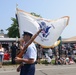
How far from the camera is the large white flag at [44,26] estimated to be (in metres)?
18.9

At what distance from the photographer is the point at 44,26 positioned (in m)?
19.4

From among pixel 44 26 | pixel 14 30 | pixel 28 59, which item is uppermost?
pixel 14 30

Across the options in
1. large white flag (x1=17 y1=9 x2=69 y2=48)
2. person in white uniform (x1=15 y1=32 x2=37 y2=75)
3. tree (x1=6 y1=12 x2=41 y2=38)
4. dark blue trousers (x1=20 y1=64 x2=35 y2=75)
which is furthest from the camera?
tree (x1=6 y1=12 x2=41 y2=38)

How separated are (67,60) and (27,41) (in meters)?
14.2

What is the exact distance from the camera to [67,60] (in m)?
19.4

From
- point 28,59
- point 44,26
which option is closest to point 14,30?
point 44,26

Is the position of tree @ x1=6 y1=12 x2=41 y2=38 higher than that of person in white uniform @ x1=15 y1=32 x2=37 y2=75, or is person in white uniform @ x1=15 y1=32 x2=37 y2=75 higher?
tree @ x1=6 y1=12 x2=41 y2=38

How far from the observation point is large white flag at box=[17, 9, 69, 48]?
1888 centimetres

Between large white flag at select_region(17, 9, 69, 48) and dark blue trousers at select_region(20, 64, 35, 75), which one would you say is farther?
large white flag at select_region(17, 9, 69, 48)

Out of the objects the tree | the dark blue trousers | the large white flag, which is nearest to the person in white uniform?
the dark blue trousers

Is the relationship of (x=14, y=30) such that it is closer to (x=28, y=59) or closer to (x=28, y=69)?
(x=28, y=69)

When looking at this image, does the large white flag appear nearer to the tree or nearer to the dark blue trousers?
the dark blue trousers

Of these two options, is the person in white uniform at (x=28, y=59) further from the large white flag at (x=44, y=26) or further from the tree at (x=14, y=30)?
the tree at (x=14, y=30)

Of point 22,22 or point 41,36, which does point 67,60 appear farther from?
point 22,22
